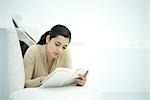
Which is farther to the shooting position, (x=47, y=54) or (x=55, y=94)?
(x=47, y=54)

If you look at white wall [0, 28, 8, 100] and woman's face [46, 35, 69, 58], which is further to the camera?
woman's face [46, 35, 69, 58]

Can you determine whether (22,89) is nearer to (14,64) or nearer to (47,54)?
(14,64)

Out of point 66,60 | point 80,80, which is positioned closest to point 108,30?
point 66,60

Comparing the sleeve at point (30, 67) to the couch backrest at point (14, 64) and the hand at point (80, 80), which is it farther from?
the hand at point (80, 80)

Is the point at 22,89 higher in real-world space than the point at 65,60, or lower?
lower

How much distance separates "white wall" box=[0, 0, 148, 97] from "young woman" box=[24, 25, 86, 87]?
1107mm

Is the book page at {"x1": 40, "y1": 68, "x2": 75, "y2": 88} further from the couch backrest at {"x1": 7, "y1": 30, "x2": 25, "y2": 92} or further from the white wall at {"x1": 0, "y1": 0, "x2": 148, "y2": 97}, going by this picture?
the white wall at {"x1": 0, "y1": 0, "x2": 148, "y2": 97}

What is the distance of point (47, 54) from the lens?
64.1 inches

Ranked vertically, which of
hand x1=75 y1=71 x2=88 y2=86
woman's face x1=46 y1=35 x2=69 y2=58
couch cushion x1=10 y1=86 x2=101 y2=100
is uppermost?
woman's face x1=46 y1=35 x2=69 y2=58

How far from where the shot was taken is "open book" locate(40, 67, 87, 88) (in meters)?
1.29

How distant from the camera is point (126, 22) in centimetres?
291

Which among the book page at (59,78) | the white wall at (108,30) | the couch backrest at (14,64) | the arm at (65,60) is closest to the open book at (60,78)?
the book page at (59,78)

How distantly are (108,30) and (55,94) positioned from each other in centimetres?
170

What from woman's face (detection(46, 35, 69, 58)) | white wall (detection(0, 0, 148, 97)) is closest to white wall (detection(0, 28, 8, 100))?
woman's face (detection(46, 35, 69, 58))
